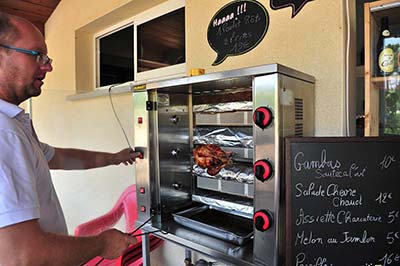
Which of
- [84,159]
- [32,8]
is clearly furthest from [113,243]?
[32,8]

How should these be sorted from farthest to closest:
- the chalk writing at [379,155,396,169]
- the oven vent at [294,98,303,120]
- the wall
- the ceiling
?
the ceiling → the wall → the oven vent at [294,98,303,120] → the chalk writing at [379,155,396,169]

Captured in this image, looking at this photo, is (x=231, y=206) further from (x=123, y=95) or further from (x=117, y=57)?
(x=117, y=57)

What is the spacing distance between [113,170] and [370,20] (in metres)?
2.10

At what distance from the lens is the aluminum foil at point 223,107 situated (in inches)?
47.0

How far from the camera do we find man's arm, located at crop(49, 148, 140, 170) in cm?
138

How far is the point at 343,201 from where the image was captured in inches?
32.5

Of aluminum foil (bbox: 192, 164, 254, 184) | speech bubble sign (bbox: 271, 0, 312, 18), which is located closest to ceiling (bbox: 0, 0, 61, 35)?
speech bubble sign (bbox: 271, 0, 312, 18)

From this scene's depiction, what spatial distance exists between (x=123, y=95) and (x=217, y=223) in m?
1.42

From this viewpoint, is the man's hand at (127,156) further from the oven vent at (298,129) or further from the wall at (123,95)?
the oven vent at (298,129)

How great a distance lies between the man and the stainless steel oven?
0.40 metres

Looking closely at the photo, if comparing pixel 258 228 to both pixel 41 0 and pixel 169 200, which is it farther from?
pixel 41 0

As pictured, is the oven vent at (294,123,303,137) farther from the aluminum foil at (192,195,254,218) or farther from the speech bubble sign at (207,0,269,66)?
the speech bubble sign at (207,0,269,66)

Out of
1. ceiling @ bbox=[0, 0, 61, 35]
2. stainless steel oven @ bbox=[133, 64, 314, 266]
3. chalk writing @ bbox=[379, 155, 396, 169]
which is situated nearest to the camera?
chalk writing @ bbox=[379, 155, 396, 169]

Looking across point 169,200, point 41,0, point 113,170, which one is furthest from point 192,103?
point 41,0
